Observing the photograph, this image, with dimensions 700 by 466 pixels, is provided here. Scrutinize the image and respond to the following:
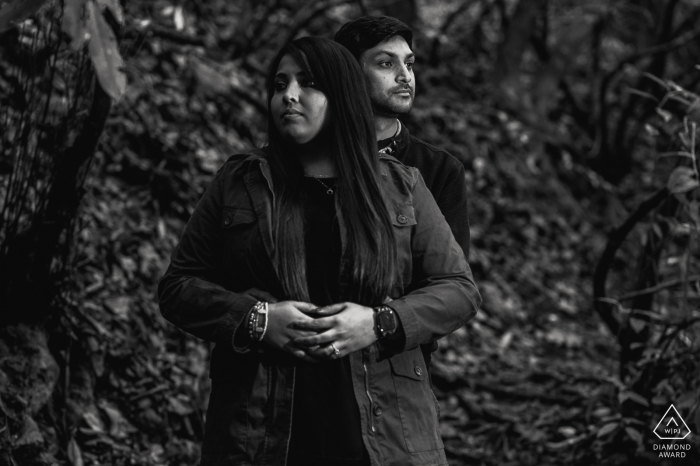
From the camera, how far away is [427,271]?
2.26 meters

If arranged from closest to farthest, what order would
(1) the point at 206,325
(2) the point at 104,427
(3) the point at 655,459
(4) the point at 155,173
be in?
1. (1) the point at 206,325
2. (2) the point at 104,427
3. (3) the point at 655,459
4. (4) the point at 155,173

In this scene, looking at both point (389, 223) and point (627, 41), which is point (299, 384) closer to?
point (389, 223)

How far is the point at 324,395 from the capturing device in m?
2.16

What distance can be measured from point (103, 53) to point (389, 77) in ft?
3.96

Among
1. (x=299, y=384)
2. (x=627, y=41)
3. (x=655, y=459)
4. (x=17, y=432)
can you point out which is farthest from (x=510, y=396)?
(x=627, y=41)

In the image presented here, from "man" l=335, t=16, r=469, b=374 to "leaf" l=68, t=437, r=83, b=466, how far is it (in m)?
2.05

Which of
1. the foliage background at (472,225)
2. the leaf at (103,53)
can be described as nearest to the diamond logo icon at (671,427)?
the foliage background at (472,225)

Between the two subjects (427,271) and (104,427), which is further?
(104,427)

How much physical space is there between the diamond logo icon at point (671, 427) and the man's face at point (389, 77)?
99.9 inches

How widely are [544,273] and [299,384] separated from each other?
6.53 m

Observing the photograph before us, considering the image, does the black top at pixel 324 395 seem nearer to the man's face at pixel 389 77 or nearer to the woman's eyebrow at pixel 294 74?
the woman's eyebrow at pixel 294 74

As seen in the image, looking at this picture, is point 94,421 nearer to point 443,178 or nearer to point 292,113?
point 443,178

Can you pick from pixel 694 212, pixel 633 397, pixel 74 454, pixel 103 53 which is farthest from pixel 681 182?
pixel 74 454

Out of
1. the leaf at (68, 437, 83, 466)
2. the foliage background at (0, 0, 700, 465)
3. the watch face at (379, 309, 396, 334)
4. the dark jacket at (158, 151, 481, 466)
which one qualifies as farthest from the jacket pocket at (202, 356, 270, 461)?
the leaf at (68, 437, 83, 466)
